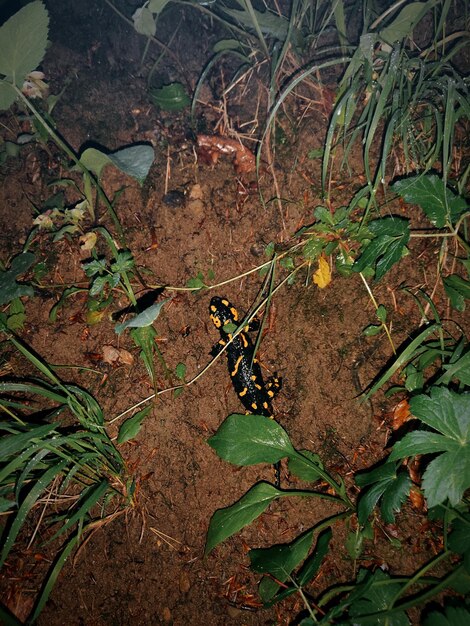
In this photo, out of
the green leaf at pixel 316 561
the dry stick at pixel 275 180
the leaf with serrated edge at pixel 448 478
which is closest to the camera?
the leaf with serrated edge at pixel 448 478

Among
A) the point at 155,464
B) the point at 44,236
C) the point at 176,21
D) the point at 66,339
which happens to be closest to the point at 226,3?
the point at 176,21

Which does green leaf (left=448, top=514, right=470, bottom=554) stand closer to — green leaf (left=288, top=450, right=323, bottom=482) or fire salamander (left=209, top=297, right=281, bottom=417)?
green leaf (left=288, top=450, right=323, bottom=482)

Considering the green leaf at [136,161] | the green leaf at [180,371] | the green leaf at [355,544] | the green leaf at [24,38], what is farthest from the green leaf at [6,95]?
the green leaf at [355,544]

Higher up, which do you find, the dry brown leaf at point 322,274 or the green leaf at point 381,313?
the dry brown leaf at point 322,274

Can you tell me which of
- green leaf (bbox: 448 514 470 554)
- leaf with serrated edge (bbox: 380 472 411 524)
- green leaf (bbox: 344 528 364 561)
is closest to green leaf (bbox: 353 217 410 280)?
leaf with serrated edge (bbox: 380 472 411 524)

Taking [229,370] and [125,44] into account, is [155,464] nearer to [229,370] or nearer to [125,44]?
[229,370]

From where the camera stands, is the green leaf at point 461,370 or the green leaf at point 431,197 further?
the green leaf at point 431,197

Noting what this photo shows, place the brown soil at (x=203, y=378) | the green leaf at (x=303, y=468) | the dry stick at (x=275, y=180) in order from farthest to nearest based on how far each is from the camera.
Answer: the dry stick at (x=275, y=180) → the brown soil at (x=203, y=378) → the green leaf at (x=303, y=468)

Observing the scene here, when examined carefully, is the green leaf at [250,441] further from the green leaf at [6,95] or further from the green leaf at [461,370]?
the green leaf at [6,95]

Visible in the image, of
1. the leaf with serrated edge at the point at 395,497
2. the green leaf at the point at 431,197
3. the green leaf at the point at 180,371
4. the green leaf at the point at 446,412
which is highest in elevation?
the green leaf at the point at 431,197
